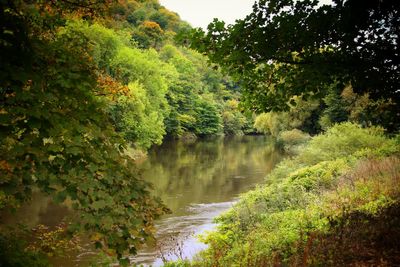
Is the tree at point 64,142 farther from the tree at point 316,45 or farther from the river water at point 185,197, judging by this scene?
the tree at point 316,45

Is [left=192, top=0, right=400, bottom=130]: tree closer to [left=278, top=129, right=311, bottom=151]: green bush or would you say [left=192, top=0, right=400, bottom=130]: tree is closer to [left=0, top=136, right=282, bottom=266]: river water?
[left=0, top=136, right=282, bottom=266]: river water

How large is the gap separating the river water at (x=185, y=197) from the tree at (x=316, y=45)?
9.70ft

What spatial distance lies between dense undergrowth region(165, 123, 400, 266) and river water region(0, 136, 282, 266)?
5.43 feet

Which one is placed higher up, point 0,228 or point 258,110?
point 258,110

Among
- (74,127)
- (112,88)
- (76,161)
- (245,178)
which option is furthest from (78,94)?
(245,178)

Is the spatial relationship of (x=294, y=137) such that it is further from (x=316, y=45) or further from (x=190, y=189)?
(x=316, y=45)

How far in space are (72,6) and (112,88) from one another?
12.7 feet

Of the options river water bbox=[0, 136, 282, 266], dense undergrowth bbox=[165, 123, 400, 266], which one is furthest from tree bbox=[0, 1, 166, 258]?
dense undergrowth bbox=[165, 123, 400, 266]

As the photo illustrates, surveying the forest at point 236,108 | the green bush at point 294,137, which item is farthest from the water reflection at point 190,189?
the green bush at point 294,137

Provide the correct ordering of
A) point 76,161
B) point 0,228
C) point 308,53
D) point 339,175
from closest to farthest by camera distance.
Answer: point 76,161 → point 0,228 → point 308,53 → point 339,175

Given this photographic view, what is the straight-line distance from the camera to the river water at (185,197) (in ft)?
41.7

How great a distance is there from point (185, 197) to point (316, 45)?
1599 cm

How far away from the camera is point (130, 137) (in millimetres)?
34719

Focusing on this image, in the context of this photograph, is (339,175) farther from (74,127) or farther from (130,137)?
(130,137)
